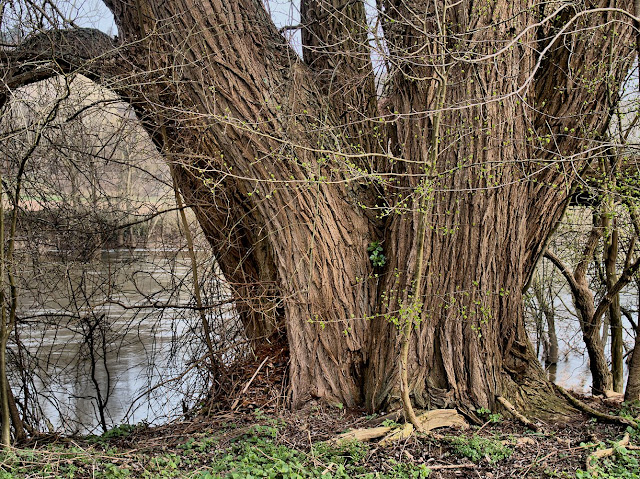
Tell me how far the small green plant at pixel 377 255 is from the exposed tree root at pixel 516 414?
1427 mm

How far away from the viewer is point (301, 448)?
422 cm

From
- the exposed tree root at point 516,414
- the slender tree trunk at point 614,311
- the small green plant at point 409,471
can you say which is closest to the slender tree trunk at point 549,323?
the slender tree trunk at point 614,311

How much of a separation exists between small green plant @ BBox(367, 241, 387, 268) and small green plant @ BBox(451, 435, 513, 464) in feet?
5.04

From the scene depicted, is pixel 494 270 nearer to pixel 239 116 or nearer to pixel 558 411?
pixel 558 411

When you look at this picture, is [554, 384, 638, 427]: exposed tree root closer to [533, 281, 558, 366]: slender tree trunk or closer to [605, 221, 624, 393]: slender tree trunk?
[605, 221, 624, 393]: slender tree trunk

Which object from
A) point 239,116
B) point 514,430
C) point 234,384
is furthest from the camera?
point 234,384

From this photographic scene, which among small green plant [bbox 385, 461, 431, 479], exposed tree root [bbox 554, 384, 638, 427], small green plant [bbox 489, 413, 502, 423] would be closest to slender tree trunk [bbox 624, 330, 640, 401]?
exposed tree root [bbox 554, 384, 638, 427]

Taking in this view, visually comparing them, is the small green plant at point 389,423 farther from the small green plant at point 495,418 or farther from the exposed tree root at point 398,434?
the small green plant at point 495,418

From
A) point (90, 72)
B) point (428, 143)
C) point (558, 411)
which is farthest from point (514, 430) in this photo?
point (90, 72)

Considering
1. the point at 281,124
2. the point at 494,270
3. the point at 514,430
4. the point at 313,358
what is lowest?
the point at 514,430

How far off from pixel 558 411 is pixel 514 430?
0.49 m

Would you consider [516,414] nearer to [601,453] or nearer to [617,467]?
[601,453]

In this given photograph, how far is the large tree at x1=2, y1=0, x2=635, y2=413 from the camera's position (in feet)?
15.3

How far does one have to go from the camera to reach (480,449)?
4.11 m
